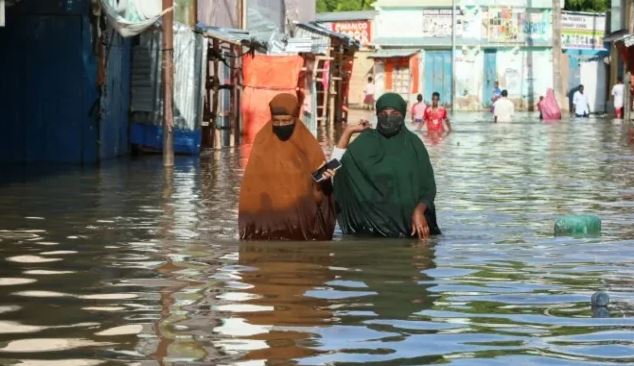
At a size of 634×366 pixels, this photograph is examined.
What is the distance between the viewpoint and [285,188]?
1124cm

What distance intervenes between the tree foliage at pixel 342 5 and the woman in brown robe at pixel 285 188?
245 ft

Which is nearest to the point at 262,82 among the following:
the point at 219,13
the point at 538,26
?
the point at 219,13

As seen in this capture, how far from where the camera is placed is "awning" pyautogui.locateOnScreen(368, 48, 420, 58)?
65.4m

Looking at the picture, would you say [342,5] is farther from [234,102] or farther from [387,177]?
[387,177]

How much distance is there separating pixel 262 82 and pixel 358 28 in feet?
135

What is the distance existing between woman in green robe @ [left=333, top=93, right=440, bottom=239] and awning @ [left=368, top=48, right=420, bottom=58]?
54.1 m

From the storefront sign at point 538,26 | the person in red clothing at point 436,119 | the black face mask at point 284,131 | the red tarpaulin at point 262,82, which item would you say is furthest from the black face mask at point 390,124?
the storefront sign at point 538,26

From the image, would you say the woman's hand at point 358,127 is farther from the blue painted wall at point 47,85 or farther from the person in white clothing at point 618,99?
the person in white clothing at point 618,99

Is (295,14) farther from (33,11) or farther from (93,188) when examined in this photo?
(93,188)

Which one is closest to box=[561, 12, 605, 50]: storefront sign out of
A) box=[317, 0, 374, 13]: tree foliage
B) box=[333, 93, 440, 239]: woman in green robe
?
box=[317, 0, 374, 13]: tree foliage

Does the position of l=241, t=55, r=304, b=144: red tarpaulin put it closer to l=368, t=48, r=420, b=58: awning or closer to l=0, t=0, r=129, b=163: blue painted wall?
l=0, t=0, r=129, b=163: blue painted wall

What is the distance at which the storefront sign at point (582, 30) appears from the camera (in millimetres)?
68375

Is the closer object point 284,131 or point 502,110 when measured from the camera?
point 284,131

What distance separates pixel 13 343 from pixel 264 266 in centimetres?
318
